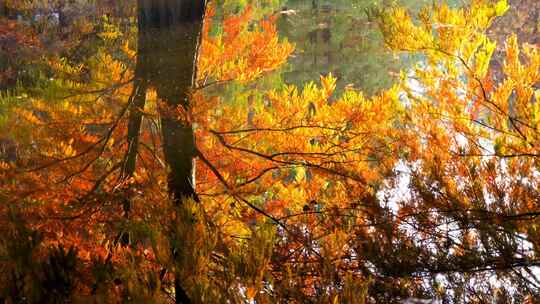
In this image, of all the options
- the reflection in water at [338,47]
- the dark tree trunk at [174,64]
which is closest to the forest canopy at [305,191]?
the dark tree trunk at [174,64]

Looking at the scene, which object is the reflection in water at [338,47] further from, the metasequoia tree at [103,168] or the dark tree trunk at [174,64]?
the dark tree trunk at [174,64]

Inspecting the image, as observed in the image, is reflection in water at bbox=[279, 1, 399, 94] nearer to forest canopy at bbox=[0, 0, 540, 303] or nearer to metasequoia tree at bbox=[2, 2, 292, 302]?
forest canopy at bbox=[0, 0, 540, 303]

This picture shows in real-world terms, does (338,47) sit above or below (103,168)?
above

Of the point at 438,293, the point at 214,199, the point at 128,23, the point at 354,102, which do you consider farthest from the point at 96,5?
the point at 438,293

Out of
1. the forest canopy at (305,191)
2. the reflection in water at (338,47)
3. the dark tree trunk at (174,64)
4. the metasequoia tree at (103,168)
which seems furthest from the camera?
the reflection in water at (338,47)

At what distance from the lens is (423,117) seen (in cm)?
342

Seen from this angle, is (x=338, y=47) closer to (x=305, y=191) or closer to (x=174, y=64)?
(x=305, y=191)

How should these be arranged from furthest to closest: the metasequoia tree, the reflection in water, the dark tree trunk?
1. the reflection in water
2. the dark tree trunk
3. the metasequoia tree

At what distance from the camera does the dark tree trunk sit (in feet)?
11.2

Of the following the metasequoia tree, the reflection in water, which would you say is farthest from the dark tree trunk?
the reflection in water

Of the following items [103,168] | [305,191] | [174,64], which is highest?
[174,64]

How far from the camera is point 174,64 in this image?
3.55 metres

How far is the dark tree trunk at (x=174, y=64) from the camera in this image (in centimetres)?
342

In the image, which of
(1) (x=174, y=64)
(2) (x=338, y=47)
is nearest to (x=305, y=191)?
(1) (x=174, y=64)
